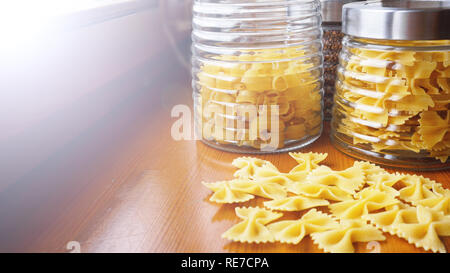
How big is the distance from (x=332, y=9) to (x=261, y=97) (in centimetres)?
26

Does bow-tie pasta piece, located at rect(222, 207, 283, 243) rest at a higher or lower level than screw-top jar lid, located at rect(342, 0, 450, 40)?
lower

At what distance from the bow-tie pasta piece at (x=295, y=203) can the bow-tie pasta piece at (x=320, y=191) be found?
0.04 ft

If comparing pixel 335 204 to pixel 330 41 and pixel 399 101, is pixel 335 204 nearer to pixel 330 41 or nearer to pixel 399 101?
pixel 399 101

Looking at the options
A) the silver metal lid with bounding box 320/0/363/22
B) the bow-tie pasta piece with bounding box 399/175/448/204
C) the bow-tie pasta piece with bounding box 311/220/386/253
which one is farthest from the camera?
the silver metal lid with bounding box 320/0/363/22

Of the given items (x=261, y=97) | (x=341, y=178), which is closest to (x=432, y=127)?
(x=341, y=178)

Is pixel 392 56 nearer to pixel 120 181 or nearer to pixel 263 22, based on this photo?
pixel 263 22

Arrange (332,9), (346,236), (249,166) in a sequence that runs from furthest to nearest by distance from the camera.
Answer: (332,9) < (249,166) < (346,236)

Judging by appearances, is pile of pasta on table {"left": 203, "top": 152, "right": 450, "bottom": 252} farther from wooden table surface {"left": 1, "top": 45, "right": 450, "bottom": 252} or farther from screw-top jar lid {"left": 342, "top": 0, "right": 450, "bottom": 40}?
screw-top jar lid {"left": 342, "top": 0, "right": 450, "bottom": 40}

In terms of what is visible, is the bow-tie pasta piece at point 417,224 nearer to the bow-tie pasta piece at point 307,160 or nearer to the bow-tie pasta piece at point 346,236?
the bow-tie pasta piece at point 346,236

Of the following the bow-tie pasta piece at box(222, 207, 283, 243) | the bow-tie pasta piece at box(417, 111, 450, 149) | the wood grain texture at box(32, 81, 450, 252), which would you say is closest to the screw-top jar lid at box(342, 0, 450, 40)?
the bow-tie pasta piece at box(417, 111, 450, 149)

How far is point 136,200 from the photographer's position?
71cm

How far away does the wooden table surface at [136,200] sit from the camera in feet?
1.93

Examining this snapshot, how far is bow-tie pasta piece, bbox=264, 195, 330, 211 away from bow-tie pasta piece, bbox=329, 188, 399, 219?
21mm

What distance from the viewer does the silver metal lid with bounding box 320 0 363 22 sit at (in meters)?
0.93
